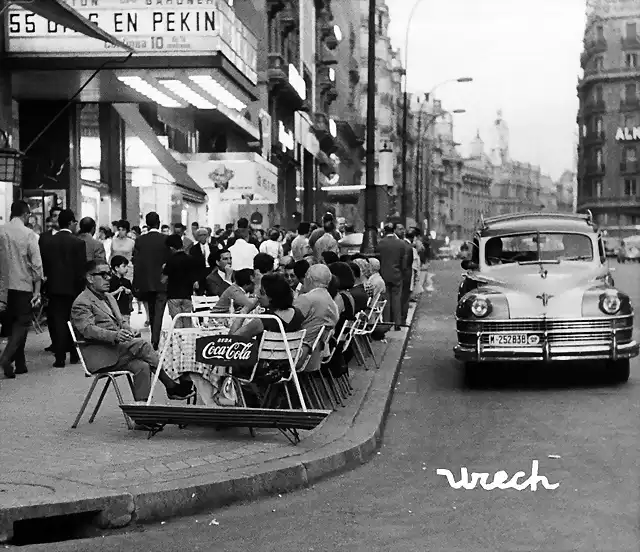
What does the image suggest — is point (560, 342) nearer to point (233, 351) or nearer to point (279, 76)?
point (233, 351)

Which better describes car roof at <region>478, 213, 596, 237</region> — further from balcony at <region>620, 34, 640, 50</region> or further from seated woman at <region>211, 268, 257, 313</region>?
balcony at <region>620, 34, 640, 50</region>

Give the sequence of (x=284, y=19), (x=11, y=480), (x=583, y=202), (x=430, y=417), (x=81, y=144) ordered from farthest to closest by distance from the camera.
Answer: (x=583, y=202) → (x=284, y=19) → (x=81, y=144) → (x=430, y=417) → (x=11, y=480)

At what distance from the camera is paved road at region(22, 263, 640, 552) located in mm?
6973

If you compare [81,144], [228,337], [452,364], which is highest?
[81,144]

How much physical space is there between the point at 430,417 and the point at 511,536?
5.39 metres

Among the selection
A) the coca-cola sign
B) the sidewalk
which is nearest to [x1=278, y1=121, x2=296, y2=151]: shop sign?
the sidewalk

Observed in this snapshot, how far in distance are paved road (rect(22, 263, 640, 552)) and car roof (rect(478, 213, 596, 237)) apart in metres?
2.98

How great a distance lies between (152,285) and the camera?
711 inches

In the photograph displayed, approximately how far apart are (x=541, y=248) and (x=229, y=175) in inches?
897

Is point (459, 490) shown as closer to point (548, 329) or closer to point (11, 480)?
point (11, 480)

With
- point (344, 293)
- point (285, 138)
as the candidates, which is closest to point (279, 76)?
point (285, 138)

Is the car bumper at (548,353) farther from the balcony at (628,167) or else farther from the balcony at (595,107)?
the balcony at (595,107)

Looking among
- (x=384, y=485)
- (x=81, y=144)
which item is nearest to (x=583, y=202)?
(x=81, y=144)

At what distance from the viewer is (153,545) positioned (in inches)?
275
